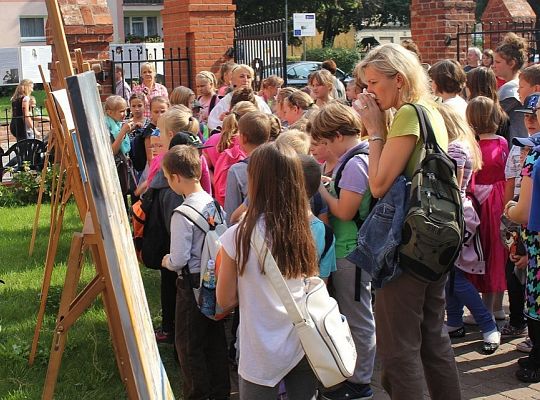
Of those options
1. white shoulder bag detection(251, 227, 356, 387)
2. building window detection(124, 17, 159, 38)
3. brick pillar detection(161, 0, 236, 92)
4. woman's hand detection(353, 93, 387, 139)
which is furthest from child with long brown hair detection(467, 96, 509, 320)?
building window detection(124, 17, 159, 38)

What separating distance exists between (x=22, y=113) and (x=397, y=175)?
1214 centimetres

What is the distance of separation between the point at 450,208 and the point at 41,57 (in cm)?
1385

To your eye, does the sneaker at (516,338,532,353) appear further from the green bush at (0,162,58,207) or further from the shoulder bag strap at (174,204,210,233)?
the green bush at (0,162,58,207)

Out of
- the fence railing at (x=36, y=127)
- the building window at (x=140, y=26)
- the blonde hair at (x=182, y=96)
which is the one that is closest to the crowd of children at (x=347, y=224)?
the blonde hair at (x=182, y=96)

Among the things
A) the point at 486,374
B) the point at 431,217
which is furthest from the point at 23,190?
the point at 431,217

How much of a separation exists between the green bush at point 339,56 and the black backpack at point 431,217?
45.0m

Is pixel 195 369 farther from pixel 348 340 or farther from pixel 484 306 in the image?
pixel 484 306

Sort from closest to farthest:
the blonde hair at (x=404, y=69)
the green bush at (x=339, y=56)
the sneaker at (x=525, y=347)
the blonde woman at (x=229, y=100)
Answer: the blonde hair at (x=404, y=69) → the sneaker at (x=525, y=347) → the blonde woman at (x=229, y=100) → the green bush at (x=339, y=56)

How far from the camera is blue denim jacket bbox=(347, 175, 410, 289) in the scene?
4.04 meters

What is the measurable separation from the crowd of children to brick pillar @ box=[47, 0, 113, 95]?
562 cm

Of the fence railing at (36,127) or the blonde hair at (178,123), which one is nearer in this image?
the blonde hair at (178,123)

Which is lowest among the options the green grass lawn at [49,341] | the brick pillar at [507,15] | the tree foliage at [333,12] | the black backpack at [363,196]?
the green grass lawn at [49,341]

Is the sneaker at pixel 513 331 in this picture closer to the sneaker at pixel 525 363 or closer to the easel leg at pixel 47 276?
the sneaker at pixel 525 363

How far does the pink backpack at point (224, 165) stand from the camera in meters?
6.28
